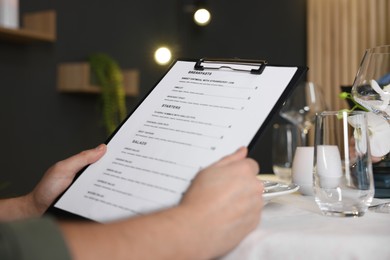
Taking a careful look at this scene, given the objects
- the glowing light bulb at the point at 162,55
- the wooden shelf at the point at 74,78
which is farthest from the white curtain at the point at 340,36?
the wooden shelf at the point at 74,78

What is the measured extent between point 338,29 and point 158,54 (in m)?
1.59

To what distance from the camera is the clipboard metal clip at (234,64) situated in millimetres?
897

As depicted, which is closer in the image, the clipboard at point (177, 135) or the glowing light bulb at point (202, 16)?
the clipboard at point (177, 135)

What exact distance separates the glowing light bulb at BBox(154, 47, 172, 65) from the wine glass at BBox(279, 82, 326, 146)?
1838mm

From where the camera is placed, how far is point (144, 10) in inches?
173

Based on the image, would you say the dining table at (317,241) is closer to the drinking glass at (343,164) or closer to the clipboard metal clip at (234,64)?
the drinking glass at (343,164)

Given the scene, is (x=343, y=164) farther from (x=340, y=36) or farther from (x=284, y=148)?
(x=340, y=36)

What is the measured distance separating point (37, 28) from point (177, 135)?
7.74 ft

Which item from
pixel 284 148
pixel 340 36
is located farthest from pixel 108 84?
pixel 340 36

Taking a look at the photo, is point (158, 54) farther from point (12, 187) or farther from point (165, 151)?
point (165, 151)

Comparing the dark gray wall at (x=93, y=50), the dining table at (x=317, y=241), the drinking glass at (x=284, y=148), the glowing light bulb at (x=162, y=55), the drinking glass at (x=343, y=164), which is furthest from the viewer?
the glowing light bulb at (x=162, y=55)

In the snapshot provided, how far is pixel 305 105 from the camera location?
285 cm

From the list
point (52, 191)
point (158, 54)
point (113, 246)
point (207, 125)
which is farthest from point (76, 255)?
point (158, 54)

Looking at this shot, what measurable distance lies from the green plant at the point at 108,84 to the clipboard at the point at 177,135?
2480mm
